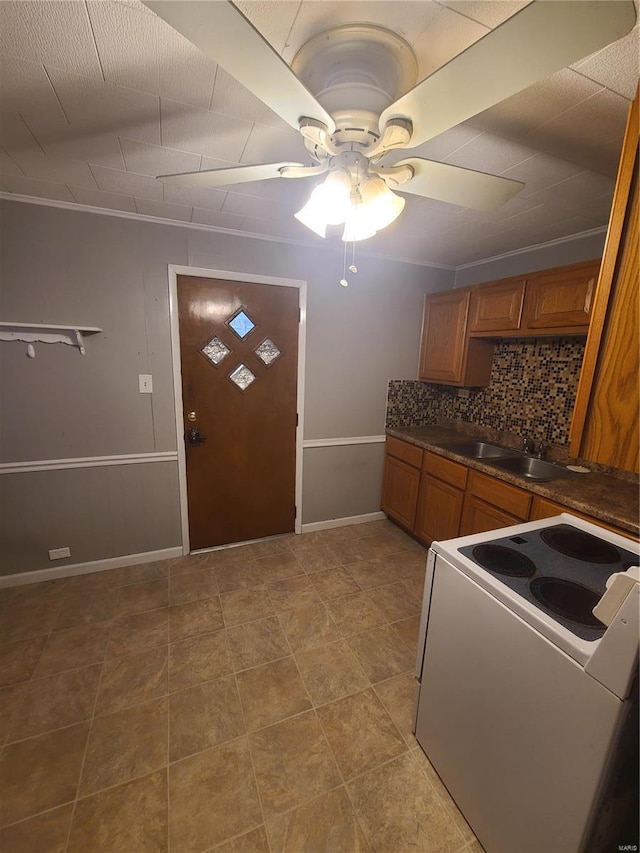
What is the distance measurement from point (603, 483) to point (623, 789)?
148cm

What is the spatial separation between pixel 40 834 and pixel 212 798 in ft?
1.78

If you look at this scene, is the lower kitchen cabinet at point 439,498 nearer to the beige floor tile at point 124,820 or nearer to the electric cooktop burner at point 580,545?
the electric cooktop burner at point 580,545

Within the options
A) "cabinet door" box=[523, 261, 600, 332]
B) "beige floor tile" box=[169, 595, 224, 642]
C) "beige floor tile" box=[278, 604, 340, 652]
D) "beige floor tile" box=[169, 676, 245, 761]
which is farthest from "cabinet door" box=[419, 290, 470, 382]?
"beige floor tile" box=[169, 676, 245, 761]

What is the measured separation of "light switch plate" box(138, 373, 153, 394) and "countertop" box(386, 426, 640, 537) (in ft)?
7.04

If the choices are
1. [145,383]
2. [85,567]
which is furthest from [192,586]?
[145,383]

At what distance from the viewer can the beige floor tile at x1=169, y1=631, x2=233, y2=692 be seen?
166 centimetres

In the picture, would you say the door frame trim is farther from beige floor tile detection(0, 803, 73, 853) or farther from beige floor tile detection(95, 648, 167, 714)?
beige floor tile detection(0, 803, 73, 853)

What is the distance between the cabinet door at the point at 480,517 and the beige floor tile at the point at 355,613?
2.66 ft

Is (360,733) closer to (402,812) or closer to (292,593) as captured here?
(402,812)

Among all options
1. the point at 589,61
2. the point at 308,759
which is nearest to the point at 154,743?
the point at 308,759

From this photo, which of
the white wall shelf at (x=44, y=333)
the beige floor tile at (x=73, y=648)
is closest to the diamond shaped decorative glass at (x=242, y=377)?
the white wall shelf at (x=44, y=333)

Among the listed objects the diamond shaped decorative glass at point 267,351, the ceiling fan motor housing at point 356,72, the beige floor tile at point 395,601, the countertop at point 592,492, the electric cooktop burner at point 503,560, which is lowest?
the beige floor tile at point 395,601

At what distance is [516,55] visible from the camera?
61cm

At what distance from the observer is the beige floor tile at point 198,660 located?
1659 millimetres
